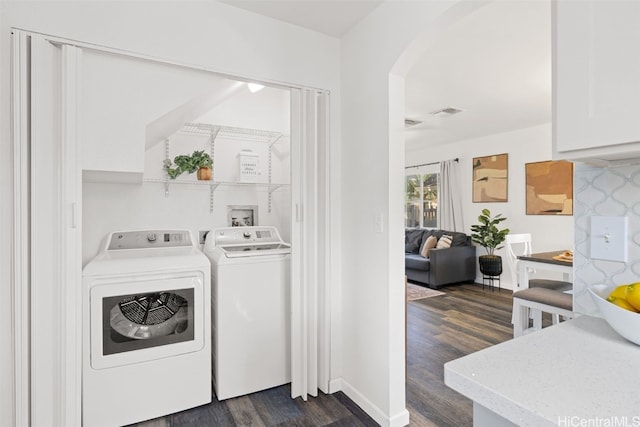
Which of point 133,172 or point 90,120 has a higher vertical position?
point 90,120

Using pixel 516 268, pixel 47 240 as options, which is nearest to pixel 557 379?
pixel 47 240

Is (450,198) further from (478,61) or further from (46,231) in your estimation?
(46,231)

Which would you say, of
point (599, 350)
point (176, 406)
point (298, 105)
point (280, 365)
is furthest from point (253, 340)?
point (599, 350)

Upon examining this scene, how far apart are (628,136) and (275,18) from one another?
192 cm

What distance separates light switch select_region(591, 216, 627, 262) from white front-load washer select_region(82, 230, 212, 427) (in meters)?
1.85

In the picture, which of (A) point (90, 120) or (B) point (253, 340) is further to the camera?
(B) point (253, 340)

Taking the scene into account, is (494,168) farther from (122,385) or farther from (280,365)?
(122,385)

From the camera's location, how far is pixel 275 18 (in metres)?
2.10

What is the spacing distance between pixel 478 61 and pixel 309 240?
1.98m

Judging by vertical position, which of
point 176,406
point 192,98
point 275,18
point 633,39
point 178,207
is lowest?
point 176,406

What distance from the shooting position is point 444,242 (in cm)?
542

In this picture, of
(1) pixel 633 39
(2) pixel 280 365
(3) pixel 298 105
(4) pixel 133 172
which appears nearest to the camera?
(1) pixel 633 39

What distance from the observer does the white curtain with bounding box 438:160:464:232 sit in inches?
233

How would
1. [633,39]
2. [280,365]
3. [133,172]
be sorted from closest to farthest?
[633,39] < [133,172] < [280,365]
